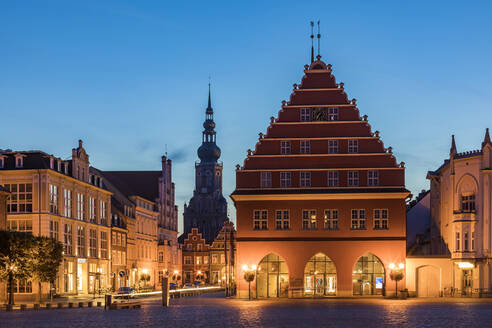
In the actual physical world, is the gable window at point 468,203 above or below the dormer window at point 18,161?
below

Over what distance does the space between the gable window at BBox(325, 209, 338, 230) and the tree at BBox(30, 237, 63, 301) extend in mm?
23885

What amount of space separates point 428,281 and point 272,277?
46.8 ft

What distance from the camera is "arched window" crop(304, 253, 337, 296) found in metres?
80.2

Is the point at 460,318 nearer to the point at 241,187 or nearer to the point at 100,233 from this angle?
the point at 241,187

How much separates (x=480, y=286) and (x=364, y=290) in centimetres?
1041

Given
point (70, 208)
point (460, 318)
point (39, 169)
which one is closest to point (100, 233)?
point (70, 208)

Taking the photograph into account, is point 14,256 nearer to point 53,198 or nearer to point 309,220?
point 53,198

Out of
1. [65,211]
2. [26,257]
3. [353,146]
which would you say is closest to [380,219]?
[353,146]

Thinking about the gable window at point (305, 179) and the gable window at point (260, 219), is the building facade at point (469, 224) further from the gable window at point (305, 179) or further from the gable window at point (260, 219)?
the gable window at point (260, 219)

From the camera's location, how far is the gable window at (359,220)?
8031 cm

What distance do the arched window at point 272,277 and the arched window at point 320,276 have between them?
1.94 m

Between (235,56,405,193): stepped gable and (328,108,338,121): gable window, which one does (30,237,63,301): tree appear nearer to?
(235,56,405,193): stepped gable

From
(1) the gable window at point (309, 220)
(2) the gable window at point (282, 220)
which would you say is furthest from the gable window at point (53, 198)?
(1) the gable window at point (309, 220)

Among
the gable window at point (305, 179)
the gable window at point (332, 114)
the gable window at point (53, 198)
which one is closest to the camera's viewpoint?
the gable window at point (305, 179)
